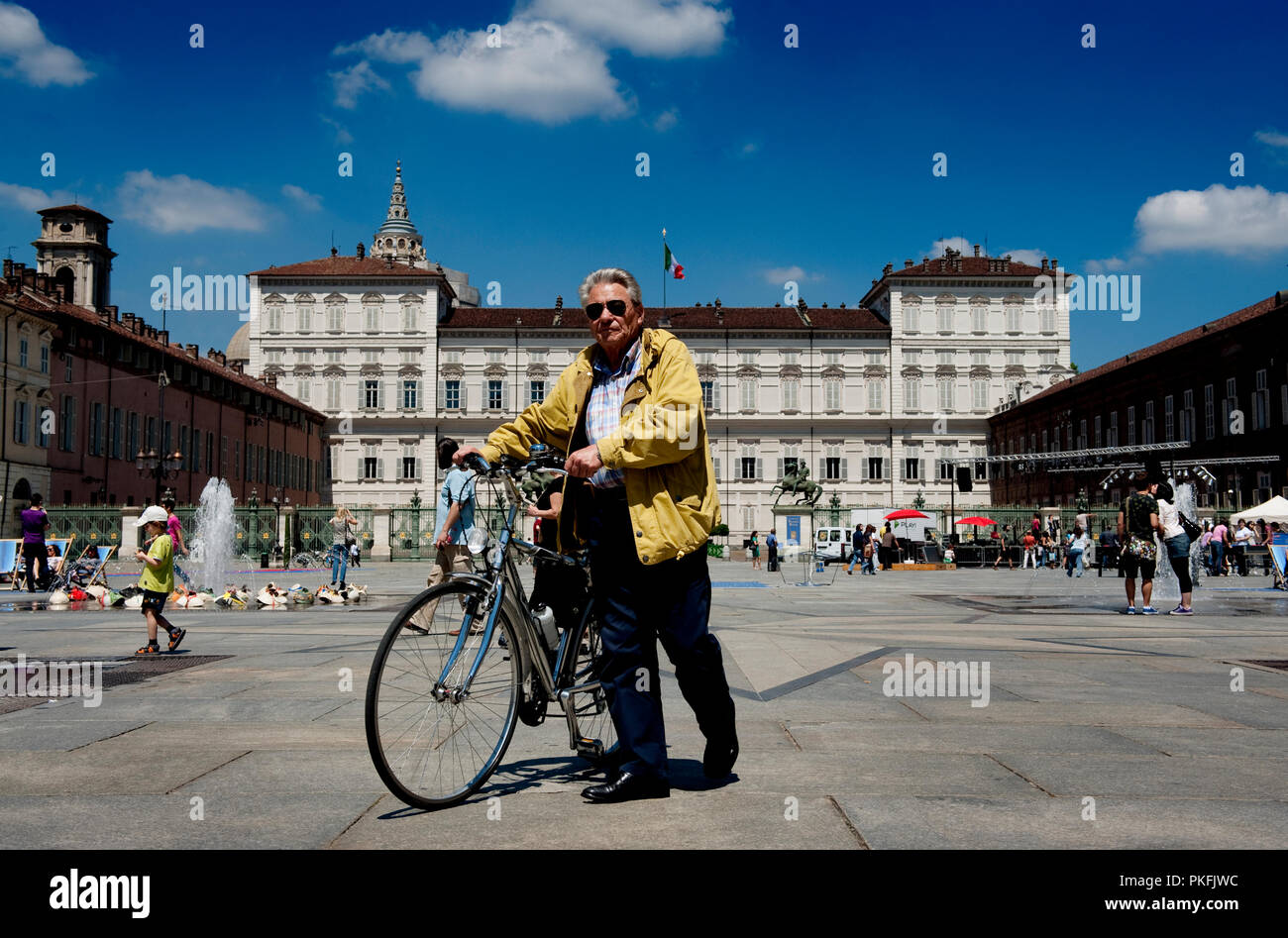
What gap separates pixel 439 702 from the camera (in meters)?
3.63

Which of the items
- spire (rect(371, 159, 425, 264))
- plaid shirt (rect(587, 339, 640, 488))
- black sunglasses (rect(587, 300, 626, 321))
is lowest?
plaid shirt (rect(587, 339, 640, 488))

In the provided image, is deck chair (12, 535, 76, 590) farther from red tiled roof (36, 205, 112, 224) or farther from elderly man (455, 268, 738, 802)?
red tiled roof (36, 205, 112, 224)

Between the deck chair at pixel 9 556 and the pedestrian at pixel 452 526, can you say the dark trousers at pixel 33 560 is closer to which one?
the deck chair at pixel 9 556

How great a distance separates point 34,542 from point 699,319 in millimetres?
60563

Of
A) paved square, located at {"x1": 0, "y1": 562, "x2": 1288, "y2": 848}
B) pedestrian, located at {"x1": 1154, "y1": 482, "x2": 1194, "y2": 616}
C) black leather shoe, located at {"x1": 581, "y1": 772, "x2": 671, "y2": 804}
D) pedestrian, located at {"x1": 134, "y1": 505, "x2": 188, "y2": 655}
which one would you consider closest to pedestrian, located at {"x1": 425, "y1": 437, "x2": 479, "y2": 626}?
paved square, located at {"x1": 0, "y1": 562, "x2": 1288, "y2": 848}

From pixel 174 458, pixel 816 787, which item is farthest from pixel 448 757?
pixel 174 458

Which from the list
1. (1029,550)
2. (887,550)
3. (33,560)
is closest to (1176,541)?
(33,560)

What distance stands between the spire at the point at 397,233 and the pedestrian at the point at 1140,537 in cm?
11798

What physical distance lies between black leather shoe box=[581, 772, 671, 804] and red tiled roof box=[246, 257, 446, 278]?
242 ft

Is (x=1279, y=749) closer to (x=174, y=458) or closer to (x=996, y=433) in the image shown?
(x=174, y=458)

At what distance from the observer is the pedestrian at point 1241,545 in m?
32.0

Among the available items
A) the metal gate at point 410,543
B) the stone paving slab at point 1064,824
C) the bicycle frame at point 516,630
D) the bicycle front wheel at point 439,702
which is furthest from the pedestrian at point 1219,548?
the bicycle front wheel at point 439,702

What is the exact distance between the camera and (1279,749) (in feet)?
15.4

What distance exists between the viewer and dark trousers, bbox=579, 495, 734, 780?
3.77 meters
